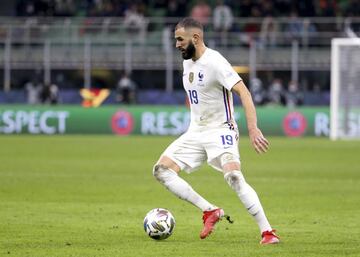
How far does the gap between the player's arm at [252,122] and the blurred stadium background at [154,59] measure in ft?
82.6

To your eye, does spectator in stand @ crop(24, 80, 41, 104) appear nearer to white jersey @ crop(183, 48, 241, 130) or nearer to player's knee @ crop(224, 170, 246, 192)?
white jersey @ crop(183, 48, 241, 130)

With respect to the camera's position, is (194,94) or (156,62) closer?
(194,94)

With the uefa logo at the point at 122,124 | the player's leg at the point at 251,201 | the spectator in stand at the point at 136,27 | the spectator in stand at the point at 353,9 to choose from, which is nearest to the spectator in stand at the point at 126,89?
the spectator in stand at the point at 136,27

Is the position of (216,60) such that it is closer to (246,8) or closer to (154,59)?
(154,59)

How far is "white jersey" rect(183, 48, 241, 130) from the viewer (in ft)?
38.0

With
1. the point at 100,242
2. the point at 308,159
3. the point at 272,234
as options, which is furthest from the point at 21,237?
the point at 308,159

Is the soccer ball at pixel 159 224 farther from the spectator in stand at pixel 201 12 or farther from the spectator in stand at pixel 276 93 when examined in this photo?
the spectator in stand at pixel 201 12

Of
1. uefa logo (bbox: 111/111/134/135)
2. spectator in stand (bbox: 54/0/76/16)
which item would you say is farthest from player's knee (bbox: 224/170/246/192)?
spectator in stand (bbox: 54/0/76/16)

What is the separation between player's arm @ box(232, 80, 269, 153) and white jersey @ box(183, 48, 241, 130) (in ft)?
0.95

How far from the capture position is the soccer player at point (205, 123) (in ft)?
37.6

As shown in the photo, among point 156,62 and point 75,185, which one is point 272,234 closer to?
point 75,185

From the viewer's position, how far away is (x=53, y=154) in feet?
91.8

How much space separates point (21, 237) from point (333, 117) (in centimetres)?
2214

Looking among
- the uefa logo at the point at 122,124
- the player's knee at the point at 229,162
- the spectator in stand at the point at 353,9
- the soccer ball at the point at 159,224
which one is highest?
the spectator in stand at the point at 353,9
